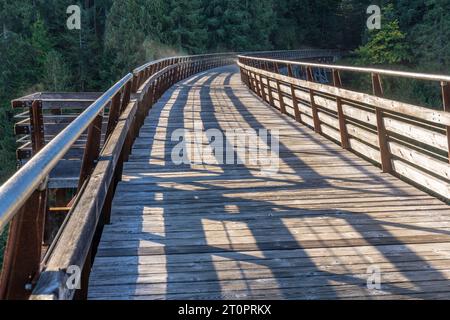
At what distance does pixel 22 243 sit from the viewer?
2.63 m

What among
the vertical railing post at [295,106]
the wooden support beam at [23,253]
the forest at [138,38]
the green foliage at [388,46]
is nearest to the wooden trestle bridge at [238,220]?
the wooden support beam at [23,253]

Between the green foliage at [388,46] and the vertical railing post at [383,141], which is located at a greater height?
the green foliage at [388,46]

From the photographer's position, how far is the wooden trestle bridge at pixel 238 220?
121 inches

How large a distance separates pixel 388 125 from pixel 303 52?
70.2 m

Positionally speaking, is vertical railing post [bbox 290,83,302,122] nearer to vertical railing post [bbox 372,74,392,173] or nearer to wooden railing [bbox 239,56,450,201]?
wooden railing [bbox 239,56,450,201]

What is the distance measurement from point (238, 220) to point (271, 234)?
511 millimetres

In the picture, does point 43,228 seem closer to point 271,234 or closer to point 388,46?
point 271,234

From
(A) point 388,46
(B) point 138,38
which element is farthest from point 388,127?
(A) point 388,46
